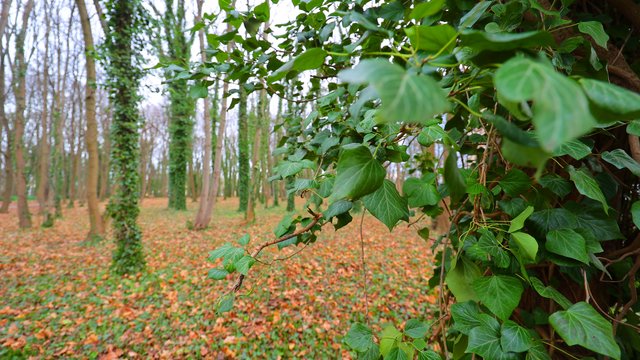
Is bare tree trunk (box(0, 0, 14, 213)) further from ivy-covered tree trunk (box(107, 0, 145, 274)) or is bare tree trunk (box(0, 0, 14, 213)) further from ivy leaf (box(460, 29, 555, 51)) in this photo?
ivy leaf (box(460, 29, 555, 51))

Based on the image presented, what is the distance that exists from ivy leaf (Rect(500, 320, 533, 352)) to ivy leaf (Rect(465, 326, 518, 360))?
1.1 inches

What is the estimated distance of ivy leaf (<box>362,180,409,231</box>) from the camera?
2.51 feet

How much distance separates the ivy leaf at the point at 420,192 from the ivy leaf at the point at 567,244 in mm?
317

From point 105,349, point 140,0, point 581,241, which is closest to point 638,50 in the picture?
point 581,241

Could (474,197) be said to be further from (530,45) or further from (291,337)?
(291,337)

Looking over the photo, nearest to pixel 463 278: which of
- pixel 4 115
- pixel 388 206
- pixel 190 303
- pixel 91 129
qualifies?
pixel 388 206

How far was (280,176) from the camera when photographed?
3.40ft

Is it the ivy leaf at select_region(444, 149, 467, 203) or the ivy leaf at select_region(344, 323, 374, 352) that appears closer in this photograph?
the ivy leaf at select_region(444, 149, 467, 203)

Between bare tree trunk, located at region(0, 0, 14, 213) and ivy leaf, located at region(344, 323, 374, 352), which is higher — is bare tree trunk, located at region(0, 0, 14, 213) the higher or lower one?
the higher one

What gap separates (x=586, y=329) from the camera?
0.63 meters

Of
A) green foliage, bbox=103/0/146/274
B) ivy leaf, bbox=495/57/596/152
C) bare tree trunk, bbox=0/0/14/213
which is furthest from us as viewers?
bare tree trunk, bbox=0/0/14/213

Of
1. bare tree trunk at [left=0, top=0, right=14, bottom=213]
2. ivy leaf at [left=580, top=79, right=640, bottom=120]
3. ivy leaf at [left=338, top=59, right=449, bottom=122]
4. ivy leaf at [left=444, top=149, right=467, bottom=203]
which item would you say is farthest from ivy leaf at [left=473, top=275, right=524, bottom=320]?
bare tree trunk at [left=0, top=0, right=14, bottom=213]

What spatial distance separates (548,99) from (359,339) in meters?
1.02

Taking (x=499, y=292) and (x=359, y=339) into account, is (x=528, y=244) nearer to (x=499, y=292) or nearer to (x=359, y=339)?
(x=499, y=292)
